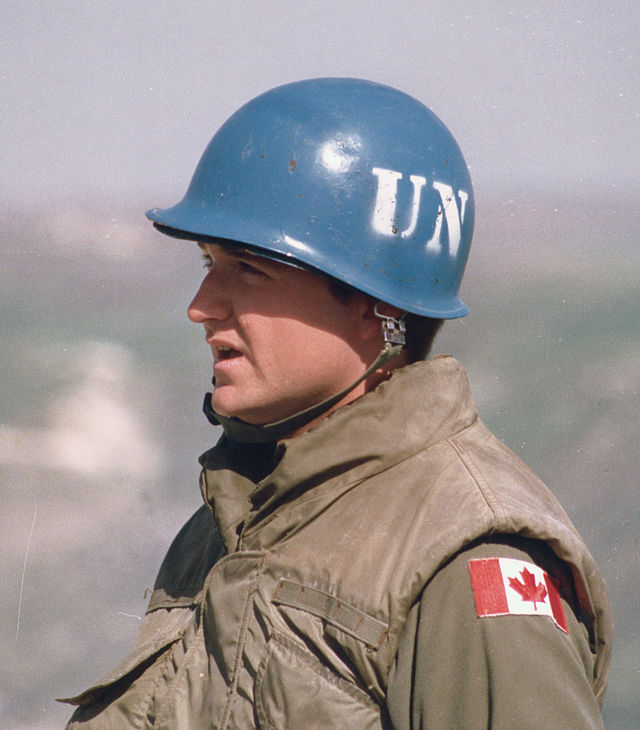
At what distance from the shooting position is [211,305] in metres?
2.27

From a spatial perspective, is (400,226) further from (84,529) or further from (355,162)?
(84,529)

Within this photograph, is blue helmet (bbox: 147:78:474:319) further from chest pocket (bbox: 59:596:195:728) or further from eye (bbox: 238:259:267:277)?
chest pocket (bbox: 59:596:195:728)

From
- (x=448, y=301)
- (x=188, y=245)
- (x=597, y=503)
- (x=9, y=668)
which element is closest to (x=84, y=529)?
(x=9, y=668)

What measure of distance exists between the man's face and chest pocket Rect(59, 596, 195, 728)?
1.58 feet

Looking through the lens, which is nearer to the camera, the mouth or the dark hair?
the mouth

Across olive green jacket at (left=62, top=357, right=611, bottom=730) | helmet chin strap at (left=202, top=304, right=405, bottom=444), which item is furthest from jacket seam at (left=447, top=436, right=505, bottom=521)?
helmet chin strap at (left=202, top=304, right=405, bottom=444)

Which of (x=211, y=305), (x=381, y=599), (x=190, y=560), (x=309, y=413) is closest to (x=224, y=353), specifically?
(x=211, y=305)

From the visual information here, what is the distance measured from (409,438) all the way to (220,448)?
531 millimetres

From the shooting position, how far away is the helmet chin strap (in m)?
2.24

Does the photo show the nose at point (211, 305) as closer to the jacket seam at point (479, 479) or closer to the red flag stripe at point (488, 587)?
the jacket seam at point (479, 479)

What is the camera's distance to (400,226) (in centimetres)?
226

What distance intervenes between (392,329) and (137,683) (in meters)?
0.90

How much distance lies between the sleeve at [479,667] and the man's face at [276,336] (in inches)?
20.8

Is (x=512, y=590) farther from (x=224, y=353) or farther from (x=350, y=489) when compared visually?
(x=224, y=353)
